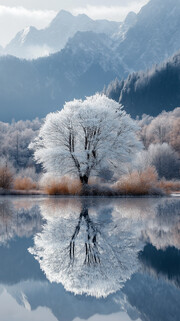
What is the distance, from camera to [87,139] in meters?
28.2

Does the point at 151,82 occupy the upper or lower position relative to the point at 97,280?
upper

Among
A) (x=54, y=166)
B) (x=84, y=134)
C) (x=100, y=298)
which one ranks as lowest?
(x=100, y=298)

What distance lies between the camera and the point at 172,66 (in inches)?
5773

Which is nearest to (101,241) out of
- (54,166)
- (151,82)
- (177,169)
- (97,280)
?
(97,280)

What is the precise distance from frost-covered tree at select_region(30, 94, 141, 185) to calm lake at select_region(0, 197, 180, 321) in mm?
17718

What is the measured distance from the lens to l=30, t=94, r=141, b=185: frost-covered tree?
2720 centimetres

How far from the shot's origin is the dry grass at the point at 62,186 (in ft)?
93.7

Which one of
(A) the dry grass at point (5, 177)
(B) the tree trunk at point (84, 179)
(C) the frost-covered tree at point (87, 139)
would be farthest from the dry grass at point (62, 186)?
(A) the dry grass at point (5, 177)

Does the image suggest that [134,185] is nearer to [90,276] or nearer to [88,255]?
[88,255]

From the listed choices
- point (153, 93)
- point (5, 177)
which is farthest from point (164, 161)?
point (153, 93)

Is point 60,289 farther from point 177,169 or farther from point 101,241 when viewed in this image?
point 177,169

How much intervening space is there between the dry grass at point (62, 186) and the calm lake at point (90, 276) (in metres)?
18.8

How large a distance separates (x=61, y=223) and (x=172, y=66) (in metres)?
144

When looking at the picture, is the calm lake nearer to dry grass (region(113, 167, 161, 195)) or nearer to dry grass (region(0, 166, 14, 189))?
dry grass (region(113, 167, 161, 195))
